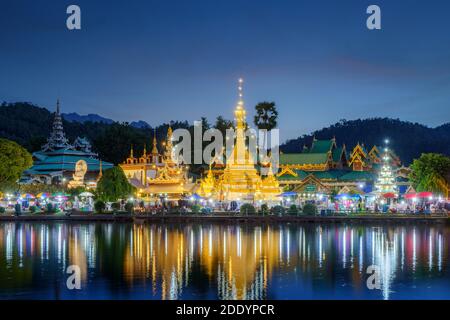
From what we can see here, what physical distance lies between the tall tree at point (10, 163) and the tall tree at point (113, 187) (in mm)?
8950

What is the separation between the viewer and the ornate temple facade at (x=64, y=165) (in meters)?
72.6

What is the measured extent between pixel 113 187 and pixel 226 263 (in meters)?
30.2

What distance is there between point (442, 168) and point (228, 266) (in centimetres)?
3711

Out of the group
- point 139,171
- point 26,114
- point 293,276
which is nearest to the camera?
point 293,276

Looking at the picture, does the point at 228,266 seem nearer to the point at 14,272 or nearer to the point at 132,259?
the point at 132,259

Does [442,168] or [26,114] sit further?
[26,114]

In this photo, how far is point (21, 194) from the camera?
201ft

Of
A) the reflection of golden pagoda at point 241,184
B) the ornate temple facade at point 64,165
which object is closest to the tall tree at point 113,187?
the reflection of golden pagoda at point 241,184

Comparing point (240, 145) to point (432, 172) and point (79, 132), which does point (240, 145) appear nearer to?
point (432, 172)

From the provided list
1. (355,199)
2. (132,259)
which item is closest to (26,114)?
(355,199)

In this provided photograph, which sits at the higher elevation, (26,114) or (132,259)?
(26,114)

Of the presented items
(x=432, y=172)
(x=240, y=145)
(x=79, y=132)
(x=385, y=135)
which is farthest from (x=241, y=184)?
(x=385, y=135)

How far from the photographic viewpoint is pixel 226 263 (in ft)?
83.9
